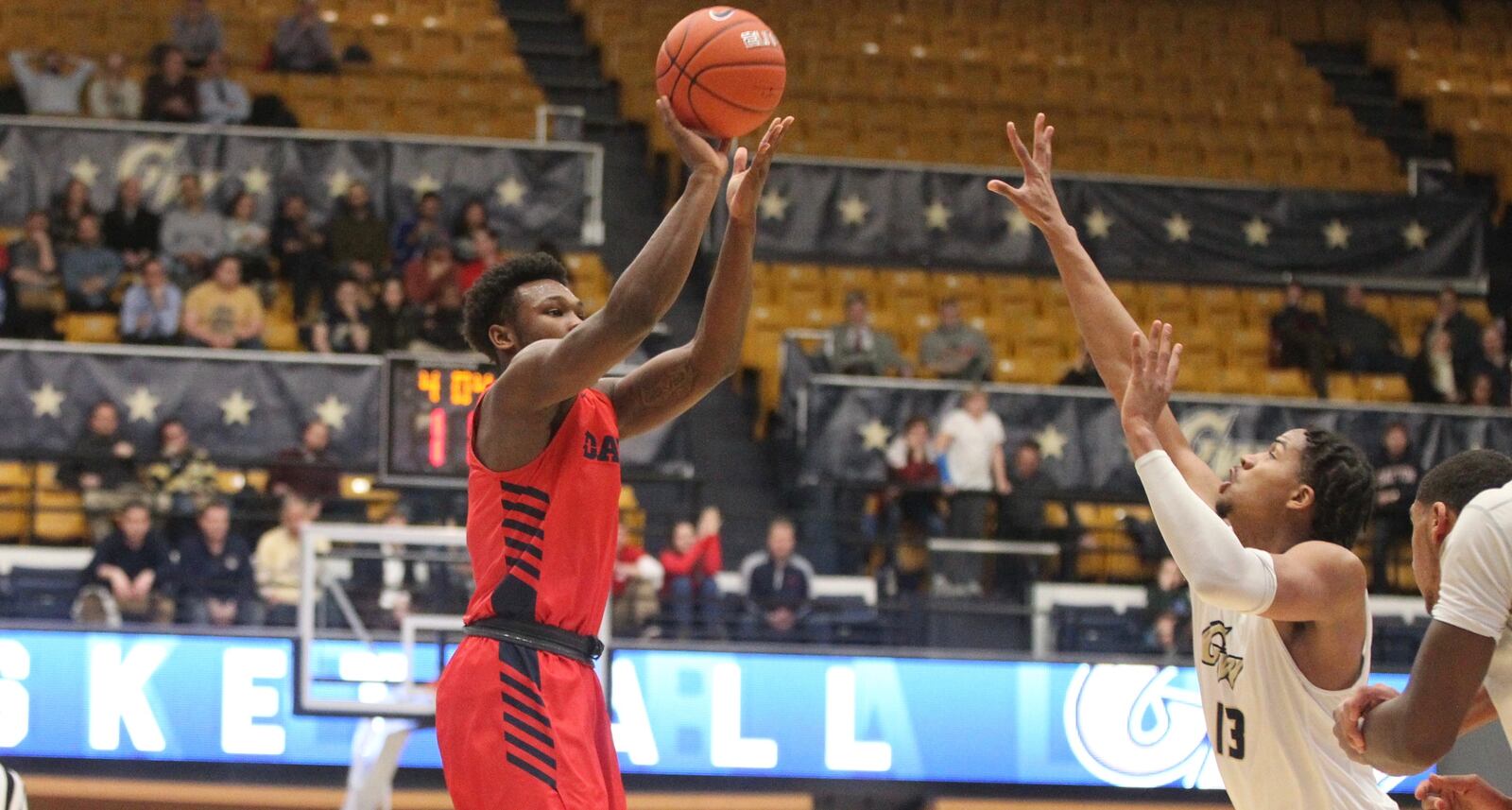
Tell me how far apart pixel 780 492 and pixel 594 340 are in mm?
9396

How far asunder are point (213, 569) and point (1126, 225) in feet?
26.6

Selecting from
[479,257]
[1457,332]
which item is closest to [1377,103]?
[1457,332]

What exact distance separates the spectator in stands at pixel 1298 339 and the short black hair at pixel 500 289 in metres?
10.9

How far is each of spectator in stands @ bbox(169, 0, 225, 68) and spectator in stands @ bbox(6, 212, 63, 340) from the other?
2.64 m

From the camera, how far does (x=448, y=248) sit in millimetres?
12883

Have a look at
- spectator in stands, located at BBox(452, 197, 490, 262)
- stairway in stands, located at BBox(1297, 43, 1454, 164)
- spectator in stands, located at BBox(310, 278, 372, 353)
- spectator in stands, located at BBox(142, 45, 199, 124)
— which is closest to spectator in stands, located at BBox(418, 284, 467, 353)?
spectator in stands, located at BBox(310, 278, 372, 353)

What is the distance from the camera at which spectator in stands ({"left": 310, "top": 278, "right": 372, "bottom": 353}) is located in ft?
40.4

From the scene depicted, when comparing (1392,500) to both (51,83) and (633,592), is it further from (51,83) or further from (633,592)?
(51,83)

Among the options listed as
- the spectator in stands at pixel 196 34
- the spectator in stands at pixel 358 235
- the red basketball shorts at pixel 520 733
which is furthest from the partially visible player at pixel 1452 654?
the spectator in stands at pixel 196 34

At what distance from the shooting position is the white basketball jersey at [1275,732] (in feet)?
12.7

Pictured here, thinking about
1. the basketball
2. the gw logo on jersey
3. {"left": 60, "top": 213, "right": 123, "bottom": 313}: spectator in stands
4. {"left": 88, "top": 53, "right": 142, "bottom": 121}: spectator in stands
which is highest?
{"left": 88, "top": 53, "right": 142, "bottom": 121}: spectator in stands

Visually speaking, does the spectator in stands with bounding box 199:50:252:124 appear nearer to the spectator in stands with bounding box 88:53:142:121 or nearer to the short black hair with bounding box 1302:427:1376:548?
the spectator in stands with bounding box 88:53:142:121

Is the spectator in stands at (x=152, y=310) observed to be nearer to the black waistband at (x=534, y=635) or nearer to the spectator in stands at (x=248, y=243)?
the spectator in stands at (x=248, y=243)

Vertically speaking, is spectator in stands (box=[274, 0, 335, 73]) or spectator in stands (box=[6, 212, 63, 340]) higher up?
spectator in stands (box=[274, 0, 335, 73])
